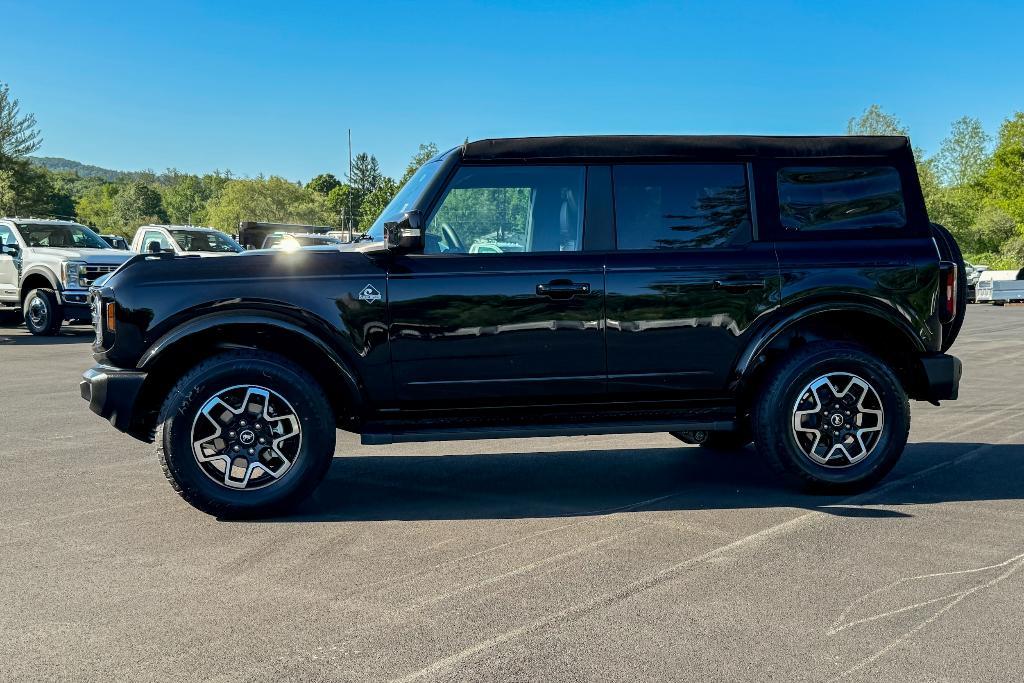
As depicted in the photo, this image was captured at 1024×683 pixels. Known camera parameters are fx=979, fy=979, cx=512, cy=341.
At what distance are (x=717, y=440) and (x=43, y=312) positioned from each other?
1489cm

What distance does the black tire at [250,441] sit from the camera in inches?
196

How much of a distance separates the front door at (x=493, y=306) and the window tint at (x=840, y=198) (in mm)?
1218

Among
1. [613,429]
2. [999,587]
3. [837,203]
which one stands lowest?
[999,587]

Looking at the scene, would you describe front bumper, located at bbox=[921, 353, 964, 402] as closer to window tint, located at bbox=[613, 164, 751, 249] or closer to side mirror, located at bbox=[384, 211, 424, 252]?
window tint, located at bbox=[613, 164, 751, 249]

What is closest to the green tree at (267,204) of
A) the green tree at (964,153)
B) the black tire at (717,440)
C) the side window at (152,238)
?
the green tree at (964,153)

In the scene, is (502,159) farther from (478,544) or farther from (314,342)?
(478,544)

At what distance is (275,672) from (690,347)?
306 cm

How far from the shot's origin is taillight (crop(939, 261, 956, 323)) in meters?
5.61

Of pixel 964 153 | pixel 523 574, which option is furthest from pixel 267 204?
pixel 523 574

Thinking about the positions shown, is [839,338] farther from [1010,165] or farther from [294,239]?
[1010,165]

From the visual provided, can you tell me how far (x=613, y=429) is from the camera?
532cm

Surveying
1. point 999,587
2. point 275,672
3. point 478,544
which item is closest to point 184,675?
point 275,672

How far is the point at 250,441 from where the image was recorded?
506 cm

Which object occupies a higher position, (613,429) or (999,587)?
(613,429)
